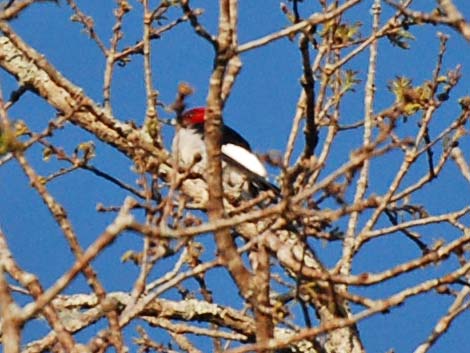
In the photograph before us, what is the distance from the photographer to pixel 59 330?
3.27 meters

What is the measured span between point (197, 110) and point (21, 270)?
203 inches

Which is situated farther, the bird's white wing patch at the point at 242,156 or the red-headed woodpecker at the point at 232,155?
the bird's white wing patch at the point at 242,156

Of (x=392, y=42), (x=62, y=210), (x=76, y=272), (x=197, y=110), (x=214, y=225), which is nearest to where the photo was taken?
(x=76, y=272)

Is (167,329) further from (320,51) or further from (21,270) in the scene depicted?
(21,270)

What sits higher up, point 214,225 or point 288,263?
point 288,263

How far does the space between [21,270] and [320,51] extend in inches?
82.4

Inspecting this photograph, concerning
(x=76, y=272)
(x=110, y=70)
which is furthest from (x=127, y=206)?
(x=110, y=70)

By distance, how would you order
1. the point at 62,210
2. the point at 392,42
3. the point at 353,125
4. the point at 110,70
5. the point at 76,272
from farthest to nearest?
the point at 110,70
the point at 353,125
the point at 392,42
the point at 62,210
the point at 76,272

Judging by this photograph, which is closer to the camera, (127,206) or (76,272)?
(76,272)

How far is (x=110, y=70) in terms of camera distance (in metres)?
5.77

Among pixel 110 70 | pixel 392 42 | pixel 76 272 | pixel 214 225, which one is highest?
pixel 110 70

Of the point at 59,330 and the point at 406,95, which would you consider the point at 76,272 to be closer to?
the point at 59,330

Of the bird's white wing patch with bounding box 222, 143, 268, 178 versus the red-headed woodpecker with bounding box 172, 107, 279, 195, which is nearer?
the red-headed woodpecker with bounding box 172, 107, 279, 195

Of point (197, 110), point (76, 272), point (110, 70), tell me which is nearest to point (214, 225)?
point (76, 272)
